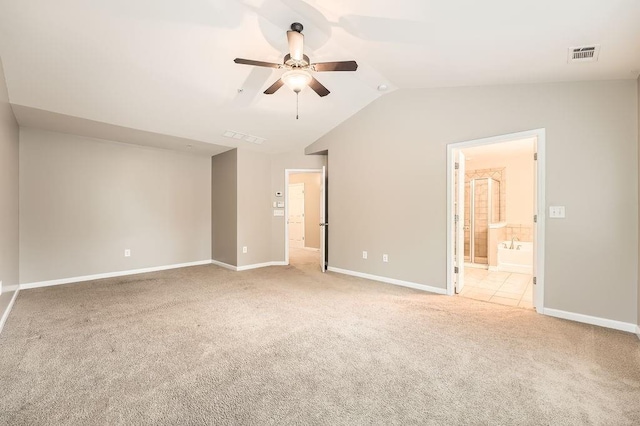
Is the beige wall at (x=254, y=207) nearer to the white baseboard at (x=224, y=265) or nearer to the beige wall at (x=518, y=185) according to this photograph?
the white baseboard at (x=224, y=265)

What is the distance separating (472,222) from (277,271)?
4.27 meters

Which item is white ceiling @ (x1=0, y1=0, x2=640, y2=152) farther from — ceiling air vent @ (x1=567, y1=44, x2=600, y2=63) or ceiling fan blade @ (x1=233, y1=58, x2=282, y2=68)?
ceiling fan blade @ (x1=233, y1=58, x2=282, y2=68)

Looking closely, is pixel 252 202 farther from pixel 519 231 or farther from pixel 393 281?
pixel 519 231

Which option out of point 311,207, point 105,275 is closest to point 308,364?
point 105,275

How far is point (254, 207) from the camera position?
19.4ft

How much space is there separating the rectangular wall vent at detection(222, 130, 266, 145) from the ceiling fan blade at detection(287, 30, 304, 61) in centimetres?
259

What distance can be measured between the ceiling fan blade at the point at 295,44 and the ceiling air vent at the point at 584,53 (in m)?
2.30

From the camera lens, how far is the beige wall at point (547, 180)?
9.39ft

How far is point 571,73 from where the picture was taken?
2.92 meters

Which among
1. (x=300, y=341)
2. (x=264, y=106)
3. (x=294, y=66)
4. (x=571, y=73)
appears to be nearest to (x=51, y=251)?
(x=264, y=106)

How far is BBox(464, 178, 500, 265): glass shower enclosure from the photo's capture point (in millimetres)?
6297

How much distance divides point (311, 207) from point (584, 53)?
6985 millimetres

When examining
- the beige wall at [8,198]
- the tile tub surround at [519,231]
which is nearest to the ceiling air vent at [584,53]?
the tile tub surround at [519,231]

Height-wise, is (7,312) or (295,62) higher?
(295,62)
